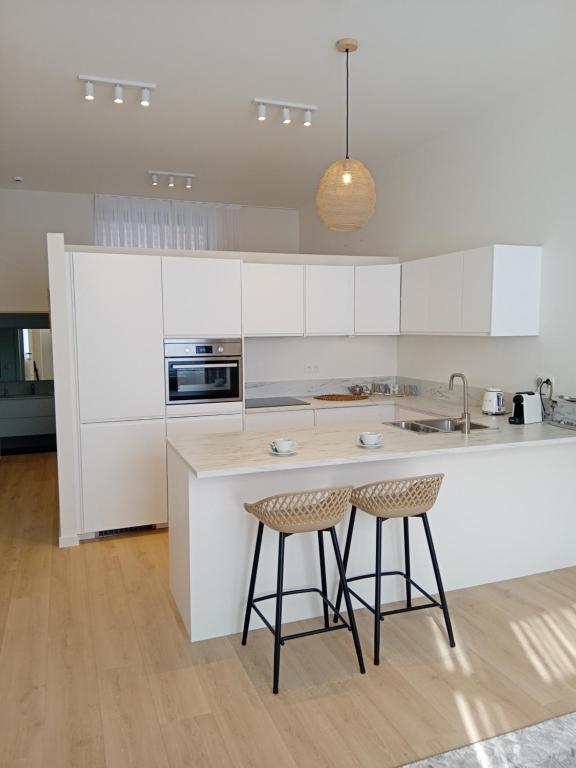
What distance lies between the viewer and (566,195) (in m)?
3.69

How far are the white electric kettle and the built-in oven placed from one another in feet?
6.13

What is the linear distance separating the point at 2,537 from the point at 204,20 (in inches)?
146

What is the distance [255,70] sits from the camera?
3.51 meters

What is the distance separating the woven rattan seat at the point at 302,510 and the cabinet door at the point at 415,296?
8.25 feet

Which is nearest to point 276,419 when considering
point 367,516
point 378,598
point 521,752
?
point 367,516

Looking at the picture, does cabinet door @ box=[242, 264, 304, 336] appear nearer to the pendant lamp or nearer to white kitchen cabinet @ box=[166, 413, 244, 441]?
white kitchen cabinet @ box=[166, 413, 244, 441]

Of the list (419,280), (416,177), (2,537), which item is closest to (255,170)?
(416,177)

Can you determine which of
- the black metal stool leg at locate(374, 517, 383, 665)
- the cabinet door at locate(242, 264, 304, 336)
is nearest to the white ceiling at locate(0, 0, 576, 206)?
the cabinet door at locate(242, 264, 304, 336)

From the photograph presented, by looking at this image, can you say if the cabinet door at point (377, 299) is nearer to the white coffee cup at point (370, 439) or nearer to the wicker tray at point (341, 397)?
the wicker tray at point (341, 397)

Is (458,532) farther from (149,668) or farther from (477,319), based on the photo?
(149,668)

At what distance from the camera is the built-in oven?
4348 millimetres

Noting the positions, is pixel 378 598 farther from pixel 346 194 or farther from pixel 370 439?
pixel 346 194

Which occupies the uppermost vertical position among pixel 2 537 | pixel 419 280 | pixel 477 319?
pixel 419 280

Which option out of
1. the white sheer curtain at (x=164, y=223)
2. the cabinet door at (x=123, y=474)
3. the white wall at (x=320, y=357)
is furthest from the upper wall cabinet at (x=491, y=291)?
the white sheer curtain at (x=164, y=223)
